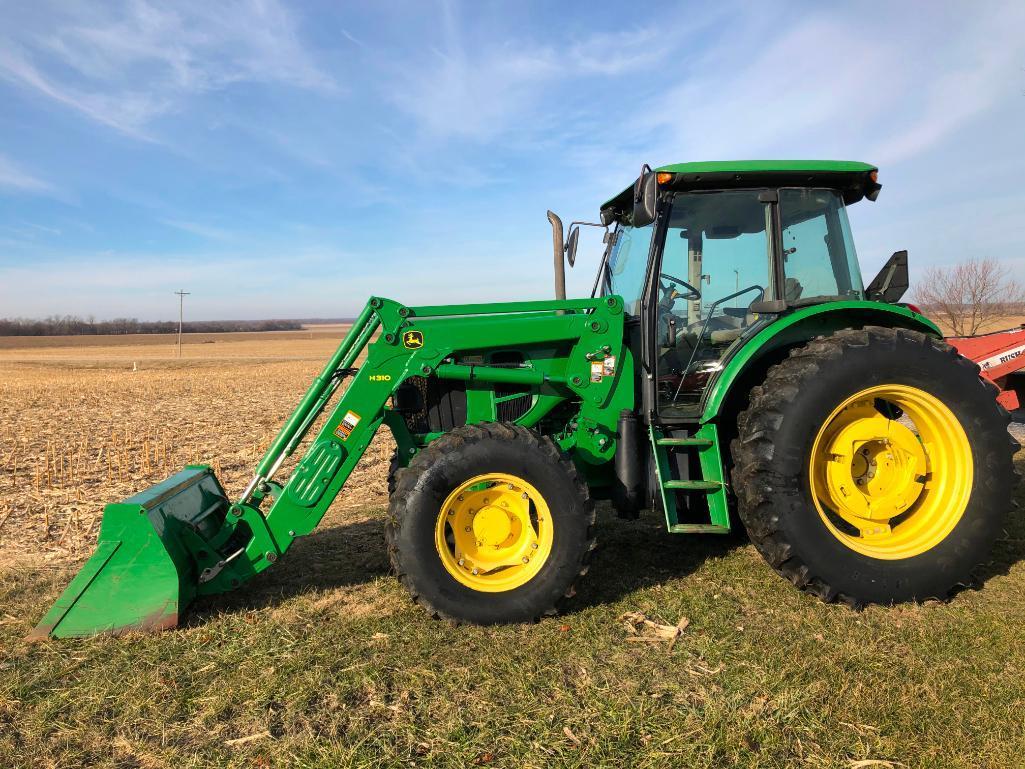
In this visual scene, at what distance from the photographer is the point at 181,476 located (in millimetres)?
4402

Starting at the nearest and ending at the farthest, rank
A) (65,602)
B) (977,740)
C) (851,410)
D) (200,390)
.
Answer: (977,740) → (65,602) → (851,410) → (200,390)

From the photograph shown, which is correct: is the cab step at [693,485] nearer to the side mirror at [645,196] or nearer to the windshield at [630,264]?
the windshield at [630,264]

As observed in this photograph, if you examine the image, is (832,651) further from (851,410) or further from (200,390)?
(200,390)

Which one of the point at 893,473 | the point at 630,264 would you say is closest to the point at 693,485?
the point at 893,473

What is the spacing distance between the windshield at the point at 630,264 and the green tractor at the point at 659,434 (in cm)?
3

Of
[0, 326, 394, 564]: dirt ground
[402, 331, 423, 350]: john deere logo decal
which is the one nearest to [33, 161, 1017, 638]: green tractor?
[402, 331, 423, 350]: john deere logo decal

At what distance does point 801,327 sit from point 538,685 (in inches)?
107

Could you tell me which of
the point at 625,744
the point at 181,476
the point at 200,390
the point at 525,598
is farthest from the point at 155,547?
the point at 200,390

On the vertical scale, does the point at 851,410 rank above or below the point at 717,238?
below

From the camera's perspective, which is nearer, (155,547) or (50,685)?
(50,685)

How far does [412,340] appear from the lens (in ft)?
12.9

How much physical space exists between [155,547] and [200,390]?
50.6 feet

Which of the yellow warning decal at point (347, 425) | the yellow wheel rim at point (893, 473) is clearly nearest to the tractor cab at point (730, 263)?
the yellow wheel rim at point (893, 473)

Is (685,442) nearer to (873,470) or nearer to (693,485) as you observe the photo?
(693,485)
